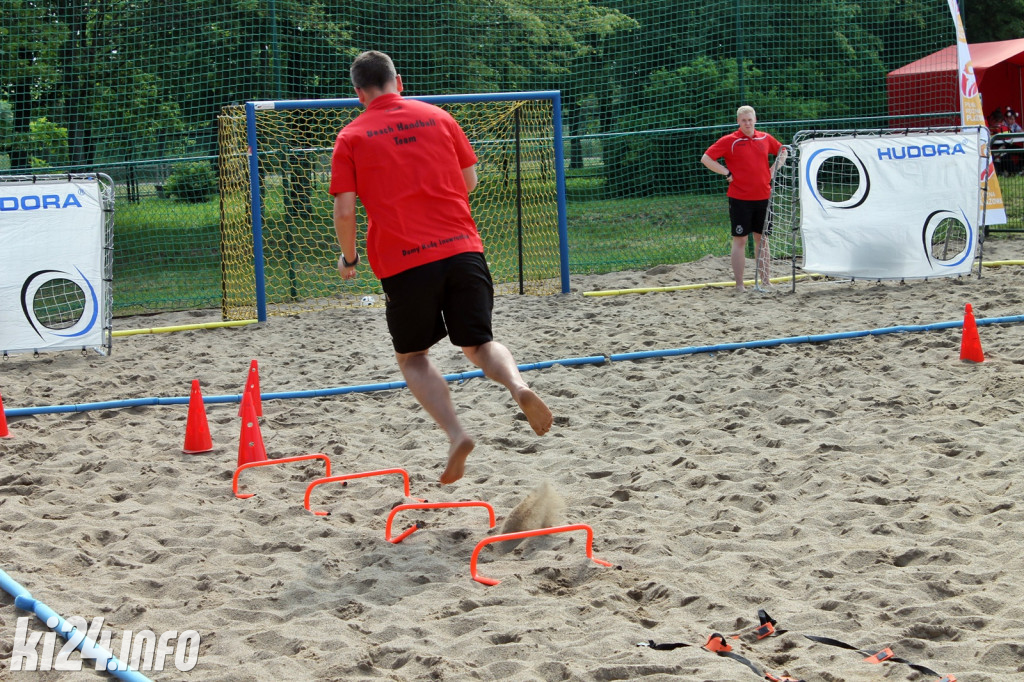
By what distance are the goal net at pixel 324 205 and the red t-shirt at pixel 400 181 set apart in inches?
243

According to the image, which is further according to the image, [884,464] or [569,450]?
[569,450]

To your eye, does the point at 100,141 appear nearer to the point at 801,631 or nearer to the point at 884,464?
the point at 884,464

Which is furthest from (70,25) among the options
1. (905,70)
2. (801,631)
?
(905,70)

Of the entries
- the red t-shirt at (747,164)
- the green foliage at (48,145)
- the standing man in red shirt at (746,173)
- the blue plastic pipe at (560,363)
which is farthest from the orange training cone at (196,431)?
the green foliage at (48,145)

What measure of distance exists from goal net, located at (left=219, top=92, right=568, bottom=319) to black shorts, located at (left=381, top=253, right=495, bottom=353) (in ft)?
20.1

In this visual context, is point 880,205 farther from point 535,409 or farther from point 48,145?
point 48,145

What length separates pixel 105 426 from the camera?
6312 mm

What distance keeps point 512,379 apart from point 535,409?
175 mm

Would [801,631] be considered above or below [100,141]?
below

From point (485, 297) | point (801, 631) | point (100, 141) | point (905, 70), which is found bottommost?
point (801, 631)

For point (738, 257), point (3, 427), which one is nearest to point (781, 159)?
point (738, 257)

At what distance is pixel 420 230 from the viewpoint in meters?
4.12

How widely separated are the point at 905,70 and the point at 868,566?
1732 cm

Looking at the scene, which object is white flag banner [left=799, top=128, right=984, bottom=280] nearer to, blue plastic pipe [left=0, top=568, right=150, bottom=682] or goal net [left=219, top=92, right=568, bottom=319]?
goal net [left=219, top=92, right=568, bottom=319]
